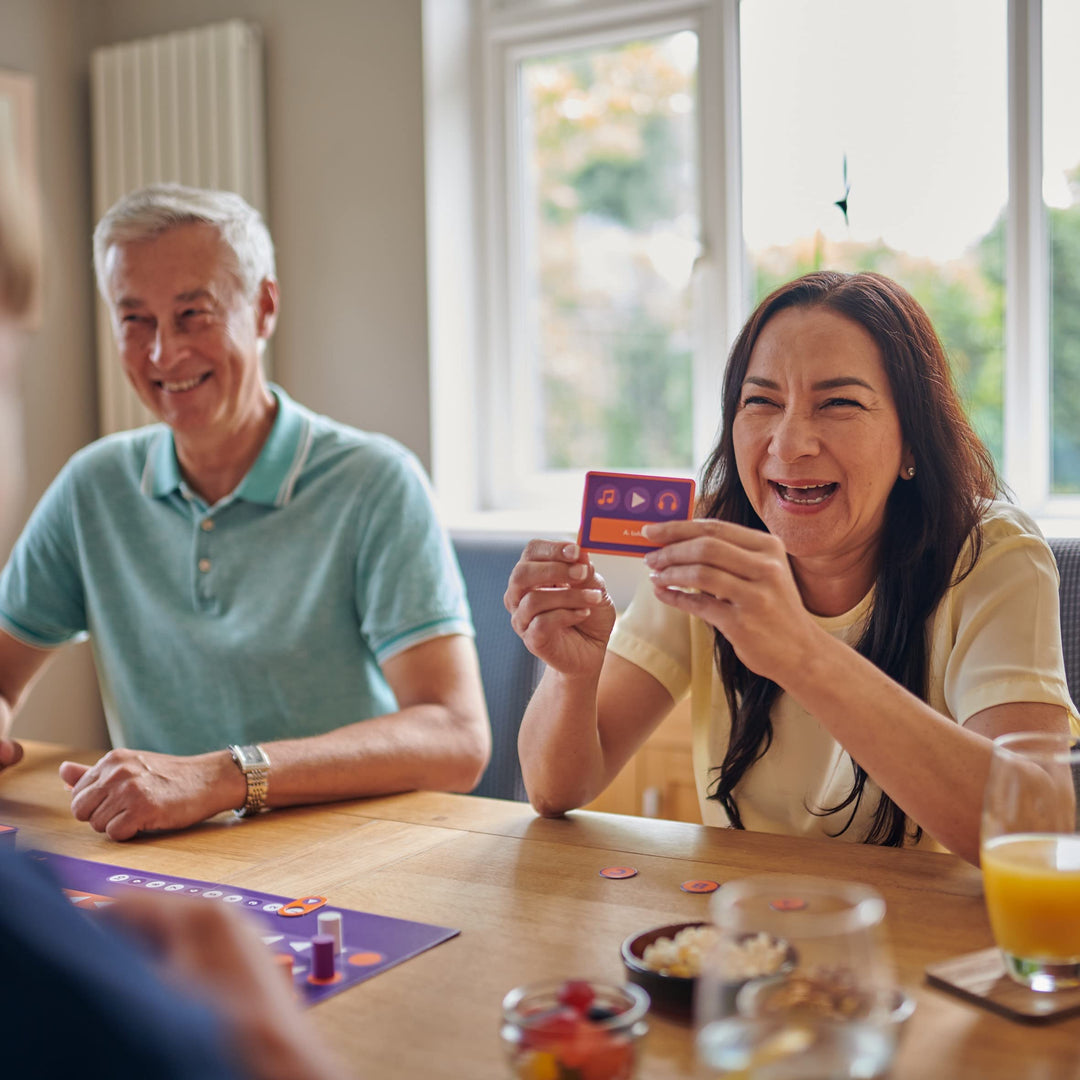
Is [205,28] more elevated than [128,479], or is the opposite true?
[205,28]

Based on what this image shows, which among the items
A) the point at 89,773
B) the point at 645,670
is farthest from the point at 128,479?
the point at 645,670

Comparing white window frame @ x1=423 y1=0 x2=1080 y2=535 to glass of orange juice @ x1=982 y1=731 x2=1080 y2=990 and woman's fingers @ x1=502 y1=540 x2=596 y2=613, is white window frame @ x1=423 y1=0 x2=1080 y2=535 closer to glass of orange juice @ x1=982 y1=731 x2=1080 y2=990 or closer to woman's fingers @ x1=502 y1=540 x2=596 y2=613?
woman's fingers @ x1=502 y1=540 x2=596 y2=613

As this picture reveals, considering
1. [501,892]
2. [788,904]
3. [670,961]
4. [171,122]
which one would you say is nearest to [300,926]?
[501,892]

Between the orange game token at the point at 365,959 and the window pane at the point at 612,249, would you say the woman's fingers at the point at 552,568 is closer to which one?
the orange game token at the point at 365,959

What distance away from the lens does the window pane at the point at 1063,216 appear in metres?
2.56

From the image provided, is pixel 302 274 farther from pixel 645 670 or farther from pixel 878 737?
pixel 878 737

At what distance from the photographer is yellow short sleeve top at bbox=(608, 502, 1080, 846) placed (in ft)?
4.45

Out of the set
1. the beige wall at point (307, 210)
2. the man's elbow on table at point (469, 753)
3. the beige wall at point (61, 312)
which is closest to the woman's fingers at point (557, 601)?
the man's elbow on table at point (469, 753)

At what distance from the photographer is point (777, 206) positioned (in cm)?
285

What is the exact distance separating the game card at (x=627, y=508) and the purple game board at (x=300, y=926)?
460 millimetres

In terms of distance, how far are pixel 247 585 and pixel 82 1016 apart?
1.53 metres

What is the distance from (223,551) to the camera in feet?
6.54

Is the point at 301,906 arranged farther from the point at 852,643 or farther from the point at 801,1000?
the point at 852,643

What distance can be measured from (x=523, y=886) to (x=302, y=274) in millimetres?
2338
